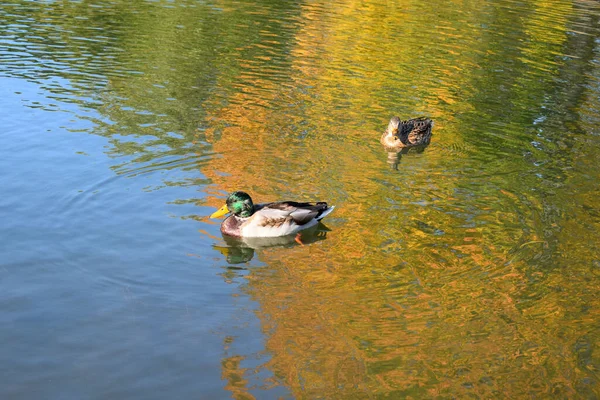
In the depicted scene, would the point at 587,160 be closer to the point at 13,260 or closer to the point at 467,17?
the point at 13,260

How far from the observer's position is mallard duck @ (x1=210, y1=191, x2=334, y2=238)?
35.2 feet

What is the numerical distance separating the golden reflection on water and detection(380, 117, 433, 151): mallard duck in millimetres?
245

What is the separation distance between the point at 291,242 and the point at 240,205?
2.81ft

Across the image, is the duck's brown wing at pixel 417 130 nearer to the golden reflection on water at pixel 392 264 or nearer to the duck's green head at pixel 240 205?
the golden reflection on water at pixel 392 264

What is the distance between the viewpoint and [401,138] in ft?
47.1

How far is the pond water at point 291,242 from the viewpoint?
7.77 metres

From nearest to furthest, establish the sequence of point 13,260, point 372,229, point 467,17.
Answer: point 13,260
point 372,229
point 467,17

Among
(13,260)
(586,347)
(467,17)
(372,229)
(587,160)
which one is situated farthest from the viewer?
(467,17)

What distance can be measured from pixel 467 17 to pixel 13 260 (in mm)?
24538

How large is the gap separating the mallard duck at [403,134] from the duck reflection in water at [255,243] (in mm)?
3544

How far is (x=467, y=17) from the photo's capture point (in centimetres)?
3069

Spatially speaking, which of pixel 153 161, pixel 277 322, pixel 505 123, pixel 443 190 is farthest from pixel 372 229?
pixel 505 123

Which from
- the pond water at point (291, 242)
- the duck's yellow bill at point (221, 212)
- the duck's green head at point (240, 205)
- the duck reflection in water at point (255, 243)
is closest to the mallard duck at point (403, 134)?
the pond water at point (291, 242)

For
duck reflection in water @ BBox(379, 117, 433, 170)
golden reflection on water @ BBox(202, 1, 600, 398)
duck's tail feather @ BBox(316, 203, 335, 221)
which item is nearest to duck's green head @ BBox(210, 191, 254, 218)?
golden reflection on water @ BBox(202, 1, 600, 398)
